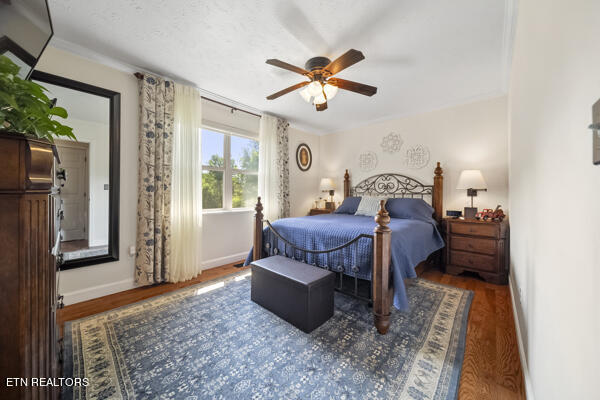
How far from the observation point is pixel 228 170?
3631 millimetres

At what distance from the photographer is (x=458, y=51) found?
218 cm

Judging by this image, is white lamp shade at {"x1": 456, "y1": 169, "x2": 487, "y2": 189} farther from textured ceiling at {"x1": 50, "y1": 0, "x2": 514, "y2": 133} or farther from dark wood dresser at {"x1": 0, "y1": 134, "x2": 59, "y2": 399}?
dark wood dresser at {"x1": 0, "y1": 134, "x2": 59, "y2": 399}

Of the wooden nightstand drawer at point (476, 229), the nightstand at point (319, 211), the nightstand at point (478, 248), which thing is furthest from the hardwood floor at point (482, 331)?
the nightstand at point (319, 211)

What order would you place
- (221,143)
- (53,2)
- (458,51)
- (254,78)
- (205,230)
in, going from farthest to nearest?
(221,143) → (205,230) → (254,78) → (458,51) → (53,2)

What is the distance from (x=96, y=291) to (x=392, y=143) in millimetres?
4543

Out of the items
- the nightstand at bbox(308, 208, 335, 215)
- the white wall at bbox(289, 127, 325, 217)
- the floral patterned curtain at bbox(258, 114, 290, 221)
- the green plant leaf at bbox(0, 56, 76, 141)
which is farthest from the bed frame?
the green plant leaf at bbox(0, 56, 76, 141)

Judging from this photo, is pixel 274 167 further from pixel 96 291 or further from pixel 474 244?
pixel 474 244

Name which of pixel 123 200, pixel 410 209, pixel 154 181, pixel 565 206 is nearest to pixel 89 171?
pixel 123 200

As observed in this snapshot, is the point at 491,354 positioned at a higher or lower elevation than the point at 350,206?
lower

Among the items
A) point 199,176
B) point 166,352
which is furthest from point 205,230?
point 166,352

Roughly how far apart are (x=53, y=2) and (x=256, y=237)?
254 centimetres

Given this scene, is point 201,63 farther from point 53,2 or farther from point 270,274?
point 270,274

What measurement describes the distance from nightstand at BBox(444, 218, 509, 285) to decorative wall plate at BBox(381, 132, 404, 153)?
153 cm

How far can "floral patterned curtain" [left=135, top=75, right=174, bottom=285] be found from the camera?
2.55 metres
